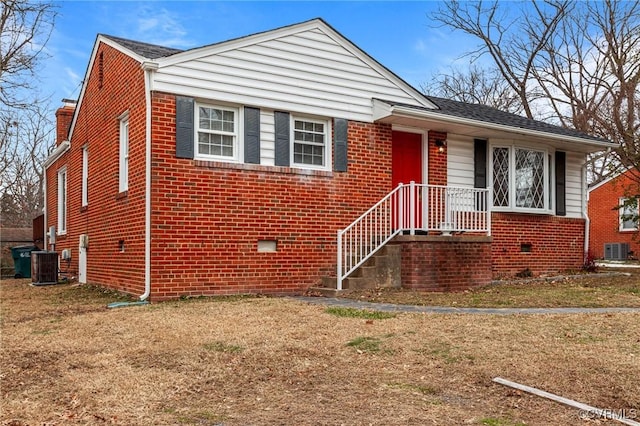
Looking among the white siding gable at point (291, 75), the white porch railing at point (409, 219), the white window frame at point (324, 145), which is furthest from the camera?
the white window frame at point (324, 145)

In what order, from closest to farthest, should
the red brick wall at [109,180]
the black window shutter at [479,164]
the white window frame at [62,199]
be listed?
the red brick wall at [109,180] < the black window shutter at [479,164] < the white window frame at [62,199]

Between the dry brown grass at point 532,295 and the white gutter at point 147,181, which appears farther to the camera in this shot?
the white gutter at point 147,181

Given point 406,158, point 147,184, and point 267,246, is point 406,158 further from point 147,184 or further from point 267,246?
point 147,184

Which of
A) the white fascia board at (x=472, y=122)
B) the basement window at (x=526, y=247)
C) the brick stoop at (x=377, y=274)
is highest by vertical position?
the white fascia board at (x=472, y=122)

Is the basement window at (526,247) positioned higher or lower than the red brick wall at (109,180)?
lower

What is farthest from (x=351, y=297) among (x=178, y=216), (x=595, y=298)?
(x=595, y=298)

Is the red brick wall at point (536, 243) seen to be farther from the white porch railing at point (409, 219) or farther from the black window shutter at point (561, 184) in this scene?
the white porch railing at point (409, 219)

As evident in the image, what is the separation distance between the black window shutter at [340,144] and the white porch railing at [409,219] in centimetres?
103

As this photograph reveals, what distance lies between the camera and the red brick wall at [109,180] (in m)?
9.55

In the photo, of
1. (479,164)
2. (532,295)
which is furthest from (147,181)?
A: (479,164)

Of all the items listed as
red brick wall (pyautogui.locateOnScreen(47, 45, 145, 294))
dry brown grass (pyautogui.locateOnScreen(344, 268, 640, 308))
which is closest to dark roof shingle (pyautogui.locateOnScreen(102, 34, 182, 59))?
red brick wall (pyautogui.locateOnScreen(47, 45, 145, 294))

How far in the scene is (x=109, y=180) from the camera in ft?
36.7

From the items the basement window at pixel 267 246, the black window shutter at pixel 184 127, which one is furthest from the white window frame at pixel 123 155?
the basement window at pixel 267 246

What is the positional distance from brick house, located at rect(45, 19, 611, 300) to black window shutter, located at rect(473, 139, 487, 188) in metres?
0.03
